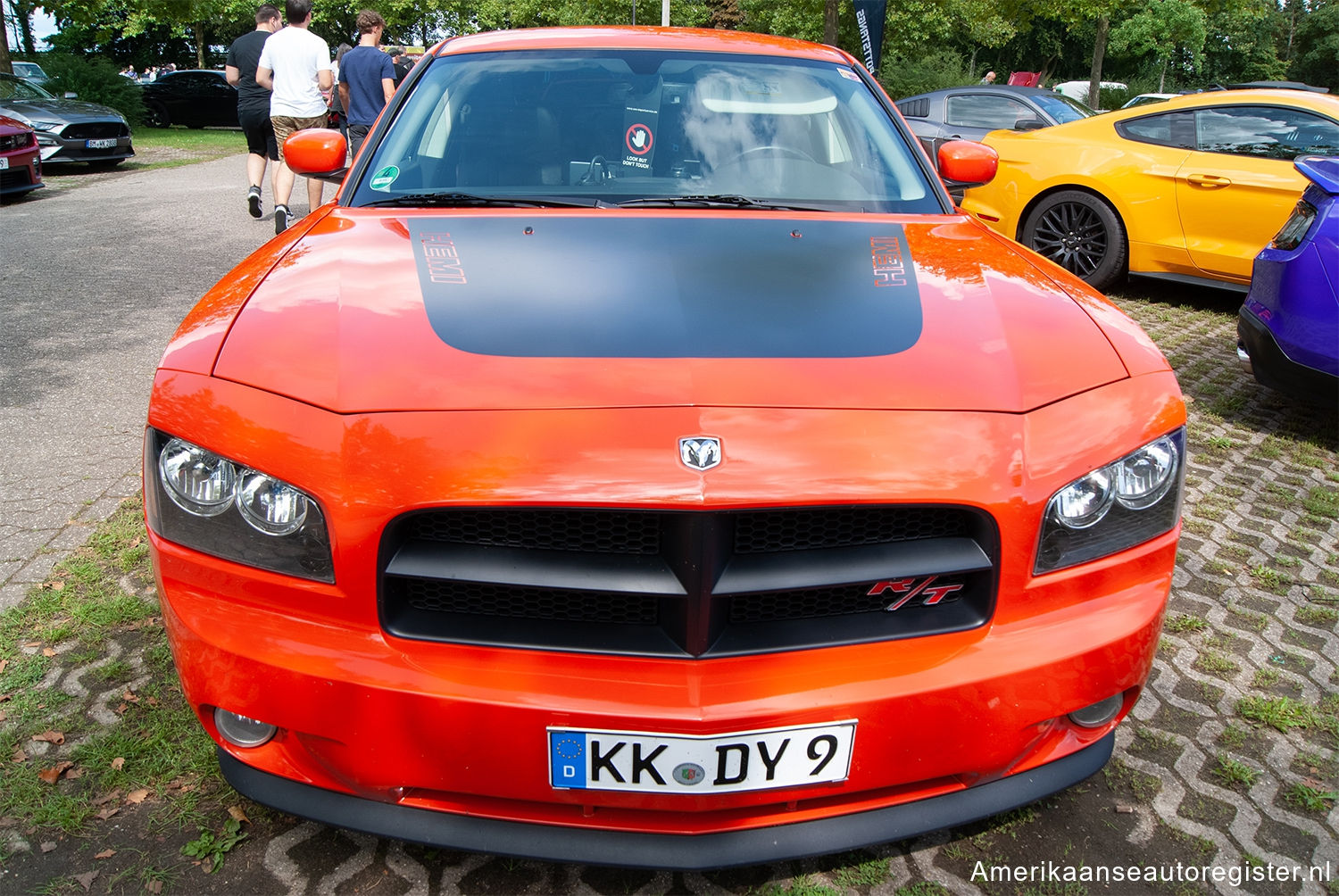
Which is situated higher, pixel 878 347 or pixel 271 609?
pixel 878 347

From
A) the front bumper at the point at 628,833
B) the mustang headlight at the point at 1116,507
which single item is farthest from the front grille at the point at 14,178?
the mustang headlight at the point at 1116,507

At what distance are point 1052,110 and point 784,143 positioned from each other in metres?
8.38

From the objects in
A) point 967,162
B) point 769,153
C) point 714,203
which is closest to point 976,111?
point 967,162

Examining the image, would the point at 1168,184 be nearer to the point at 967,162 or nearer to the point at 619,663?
the point at 967,162

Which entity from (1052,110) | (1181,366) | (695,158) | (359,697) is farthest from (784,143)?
(1052,110)

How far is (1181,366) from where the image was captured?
18.6 feet

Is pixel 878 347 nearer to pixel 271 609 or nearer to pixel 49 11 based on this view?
pixel 271 609

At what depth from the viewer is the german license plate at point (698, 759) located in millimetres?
1583

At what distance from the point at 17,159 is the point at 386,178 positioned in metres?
9.88

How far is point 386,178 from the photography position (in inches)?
108

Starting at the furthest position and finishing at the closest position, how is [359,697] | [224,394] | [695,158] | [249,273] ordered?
[695,158]
[249,273]
[224,394]
[359,697]

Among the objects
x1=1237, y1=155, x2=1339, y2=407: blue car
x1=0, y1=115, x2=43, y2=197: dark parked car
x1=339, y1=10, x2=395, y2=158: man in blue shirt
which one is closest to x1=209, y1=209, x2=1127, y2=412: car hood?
x1=1237, y1=155, x2=1339, y2=407: blue car

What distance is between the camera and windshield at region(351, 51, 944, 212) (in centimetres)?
271

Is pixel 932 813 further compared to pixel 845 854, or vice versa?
pixel 845 854
